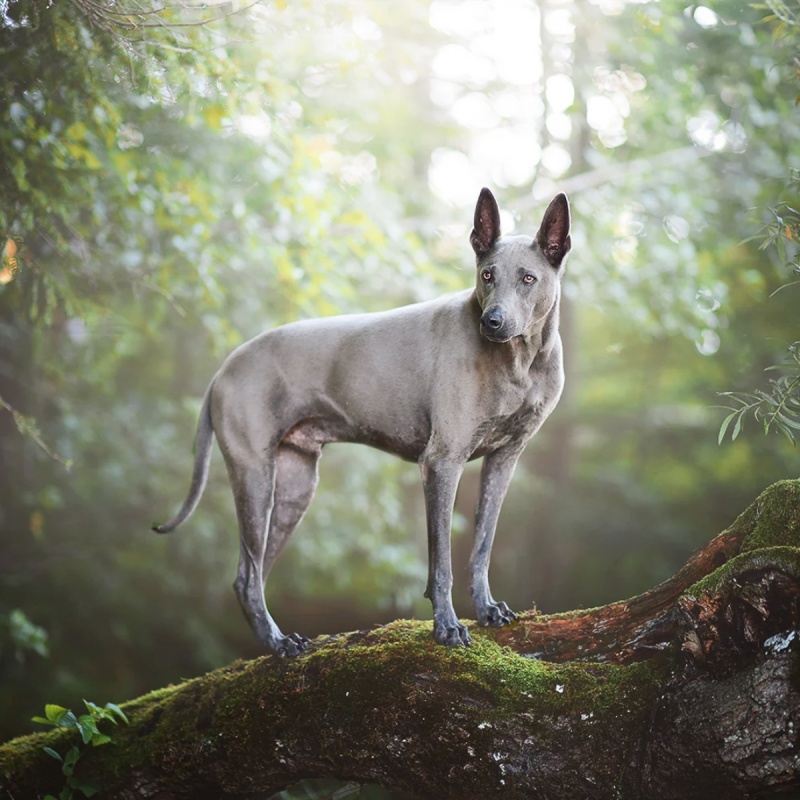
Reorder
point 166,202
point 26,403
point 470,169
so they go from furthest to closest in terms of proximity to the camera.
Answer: point 470,169 < point 26,403 < point 166,202

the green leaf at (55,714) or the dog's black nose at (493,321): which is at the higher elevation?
the dog's black nose at (493,321)

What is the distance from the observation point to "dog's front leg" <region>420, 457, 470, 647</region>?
3.78 metres

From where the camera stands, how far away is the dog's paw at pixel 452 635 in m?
3.75

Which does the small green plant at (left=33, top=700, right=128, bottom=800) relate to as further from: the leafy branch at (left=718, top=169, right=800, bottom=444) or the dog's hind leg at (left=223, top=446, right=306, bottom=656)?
the leafy branch at (left=718, top=169, right=800, bottom=444)

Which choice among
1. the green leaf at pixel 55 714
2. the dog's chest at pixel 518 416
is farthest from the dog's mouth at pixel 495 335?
the green leaf at pixel 55 714

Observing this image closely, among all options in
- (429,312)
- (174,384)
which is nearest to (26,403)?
(174,384)

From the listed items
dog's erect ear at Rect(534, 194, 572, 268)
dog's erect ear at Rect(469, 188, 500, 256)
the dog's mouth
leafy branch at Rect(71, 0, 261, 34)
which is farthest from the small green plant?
leafy branch at Rect(71, 0, 261, 34)

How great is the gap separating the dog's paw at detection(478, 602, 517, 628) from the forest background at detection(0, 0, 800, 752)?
130 inches

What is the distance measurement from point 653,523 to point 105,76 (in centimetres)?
914

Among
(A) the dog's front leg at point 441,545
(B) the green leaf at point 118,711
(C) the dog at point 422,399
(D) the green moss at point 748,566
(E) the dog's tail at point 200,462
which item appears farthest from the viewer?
(E) the dog's tail at point 200,462

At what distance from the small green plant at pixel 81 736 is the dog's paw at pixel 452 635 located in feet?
5.69

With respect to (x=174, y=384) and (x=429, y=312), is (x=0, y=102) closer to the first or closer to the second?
(x=429, y=312)

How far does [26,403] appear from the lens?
8633 mm

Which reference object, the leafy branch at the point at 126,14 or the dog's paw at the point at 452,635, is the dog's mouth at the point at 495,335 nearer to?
the dog's paw at the point at 452,635
